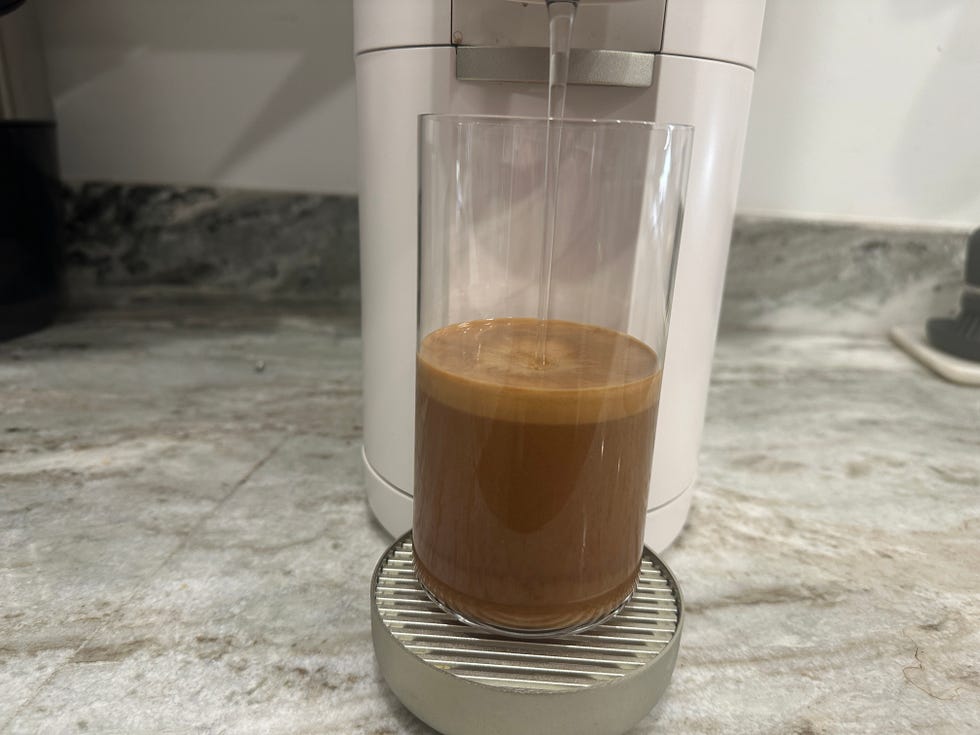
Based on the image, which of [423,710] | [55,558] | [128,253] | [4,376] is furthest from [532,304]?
[128,253]

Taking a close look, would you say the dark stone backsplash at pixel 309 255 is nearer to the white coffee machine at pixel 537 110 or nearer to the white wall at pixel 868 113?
the white wall at pixel 868 113

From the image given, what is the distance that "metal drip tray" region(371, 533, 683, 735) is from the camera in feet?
0.96

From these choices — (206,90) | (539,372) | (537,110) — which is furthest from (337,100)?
(539,372)

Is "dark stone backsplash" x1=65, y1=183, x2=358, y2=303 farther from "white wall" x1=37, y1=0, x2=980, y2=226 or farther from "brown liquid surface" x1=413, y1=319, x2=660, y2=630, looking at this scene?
"brown liquid surface" x1=413, y1=319, x2=660, y2=630

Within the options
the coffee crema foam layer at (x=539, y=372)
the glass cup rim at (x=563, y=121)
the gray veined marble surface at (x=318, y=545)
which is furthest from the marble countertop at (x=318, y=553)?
the glass cup rim at (x=563, y=121)

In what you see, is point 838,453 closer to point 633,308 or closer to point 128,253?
point 633,308

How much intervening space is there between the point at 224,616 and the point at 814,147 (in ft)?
2.61

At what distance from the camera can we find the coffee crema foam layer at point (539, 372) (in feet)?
0.93

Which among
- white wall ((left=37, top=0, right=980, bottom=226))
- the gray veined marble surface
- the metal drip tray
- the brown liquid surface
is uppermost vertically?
white wall ((left=37, top=0, right=980, bottom=226))

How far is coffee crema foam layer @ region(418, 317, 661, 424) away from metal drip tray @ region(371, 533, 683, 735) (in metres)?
0.10

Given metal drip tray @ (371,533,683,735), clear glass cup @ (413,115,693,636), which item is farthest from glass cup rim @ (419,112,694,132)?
metal drip tray @ (371,533,683,735)

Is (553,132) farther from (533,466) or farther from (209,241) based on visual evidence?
(209,241)

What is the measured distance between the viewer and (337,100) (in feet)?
2.73

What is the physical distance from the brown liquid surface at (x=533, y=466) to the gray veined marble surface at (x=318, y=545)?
0.07 m
